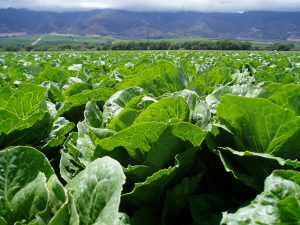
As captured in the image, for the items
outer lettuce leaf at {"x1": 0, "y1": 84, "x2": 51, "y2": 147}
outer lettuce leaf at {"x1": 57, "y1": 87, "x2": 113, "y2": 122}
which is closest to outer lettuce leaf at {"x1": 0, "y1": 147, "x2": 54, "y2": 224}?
outer lettuce leaf at {"x1": 0, "y1": 84, "x2": 51, "y2": 147}

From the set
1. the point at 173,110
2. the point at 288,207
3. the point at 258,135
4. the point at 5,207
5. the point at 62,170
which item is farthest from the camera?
the point at 62,170

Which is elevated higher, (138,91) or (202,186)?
(138,91)

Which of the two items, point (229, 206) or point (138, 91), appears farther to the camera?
point (138, 91)

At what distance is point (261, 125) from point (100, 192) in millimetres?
A: 631

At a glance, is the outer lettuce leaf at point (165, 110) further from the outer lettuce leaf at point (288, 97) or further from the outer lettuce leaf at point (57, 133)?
the outer lettuce leaf at point (57, 133)

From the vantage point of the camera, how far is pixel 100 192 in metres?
1.11

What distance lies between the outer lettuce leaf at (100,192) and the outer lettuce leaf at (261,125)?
1.65ft

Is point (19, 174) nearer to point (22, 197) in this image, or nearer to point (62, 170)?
point (22, 197)

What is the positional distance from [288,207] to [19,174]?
2.65 feet

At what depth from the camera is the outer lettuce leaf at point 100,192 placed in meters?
1.05

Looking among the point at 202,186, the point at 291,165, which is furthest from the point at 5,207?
the point at 291,165

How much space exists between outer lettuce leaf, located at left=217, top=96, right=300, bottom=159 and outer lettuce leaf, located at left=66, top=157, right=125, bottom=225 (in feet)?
1.65

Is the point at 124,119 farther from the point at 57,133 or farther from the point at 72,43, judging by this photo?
the point at 72,43

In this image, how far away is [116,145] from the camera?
4.79 feet
